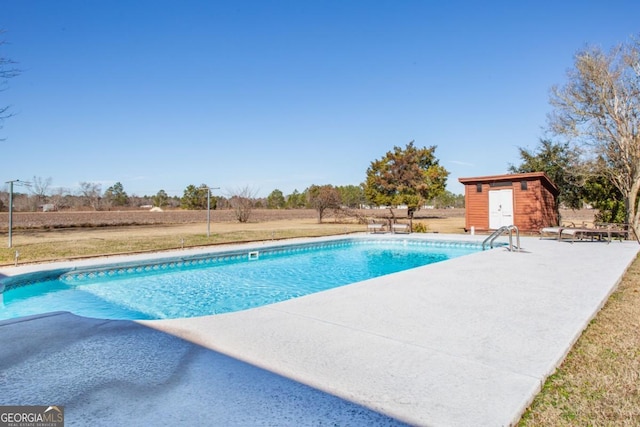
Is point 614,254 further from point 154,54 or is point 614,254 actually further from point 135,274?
point 154,54

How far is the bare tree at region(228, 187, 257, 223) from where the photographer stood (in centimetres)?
3088

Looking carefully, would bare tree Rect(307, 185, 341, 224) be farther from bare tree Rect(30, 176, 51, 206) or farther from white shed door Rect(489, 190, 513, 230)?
bare tree Rect(30, 176, 51, 206)

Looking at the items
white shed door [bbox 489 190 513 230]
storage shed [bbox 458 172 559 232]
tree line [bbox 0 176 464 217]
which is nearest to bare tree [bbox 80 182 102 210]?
tree line [bbox 0 176 464 217]

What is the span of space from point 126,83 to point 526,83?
688 inches

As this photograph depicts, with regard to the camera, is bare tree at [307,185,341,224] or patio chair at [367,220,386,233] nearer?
patio chair at [367,220,386,233]

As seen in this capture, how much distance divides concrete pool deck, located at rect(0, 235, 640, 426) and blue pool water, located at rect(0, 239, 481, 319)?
223 centimetres

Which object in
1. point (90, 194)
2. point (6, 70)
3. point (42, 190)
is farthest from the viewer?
point (90, 194)

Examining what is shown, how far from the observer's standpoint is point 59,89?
49.8 feet

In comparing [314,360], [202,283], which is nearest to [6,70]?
[202,283]

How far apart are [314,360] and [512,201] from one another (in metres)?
15.6

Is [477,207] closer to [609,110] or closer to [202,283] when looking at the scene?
[609,110]

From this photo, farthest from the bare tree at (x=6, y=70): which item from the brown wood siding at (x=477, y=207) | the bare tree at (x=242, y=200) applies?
the bare tree at (x=242, y=200)

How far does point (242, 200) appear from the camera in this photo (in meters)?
30.8

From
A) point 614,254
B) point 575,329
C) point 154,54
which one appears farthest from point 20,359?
point 154,54
